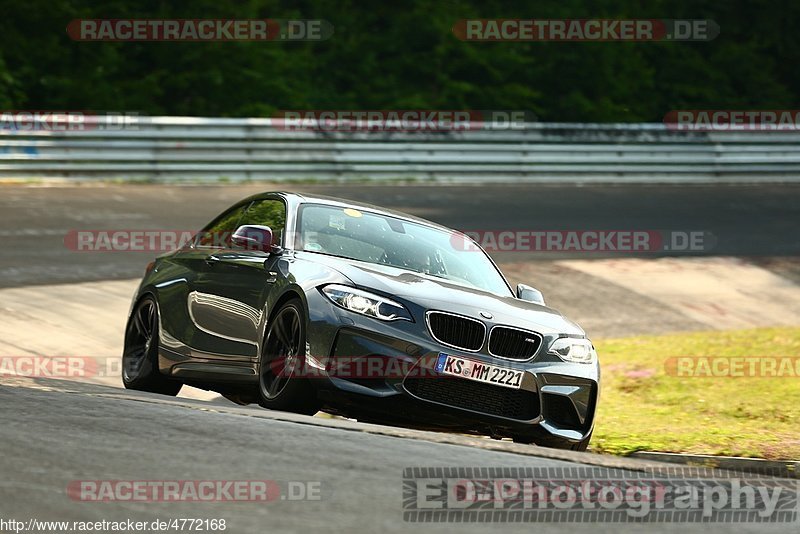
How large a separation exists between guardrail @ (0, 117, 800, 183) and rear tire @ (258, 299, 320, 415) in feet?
42.6

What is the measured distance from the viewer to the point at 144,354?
10047 mm

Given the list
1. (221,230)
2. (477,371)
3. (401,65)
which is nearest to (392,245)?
(221,230)

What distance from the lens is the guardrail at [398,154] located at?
21.1m

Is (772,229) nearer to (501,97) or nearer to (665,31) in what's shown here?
(501,97)

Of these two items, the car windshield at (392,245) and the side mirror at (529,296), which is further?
the side mirror at (529,296)

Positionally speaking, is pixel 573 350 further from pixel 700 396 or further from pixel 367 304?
pixel 700 396

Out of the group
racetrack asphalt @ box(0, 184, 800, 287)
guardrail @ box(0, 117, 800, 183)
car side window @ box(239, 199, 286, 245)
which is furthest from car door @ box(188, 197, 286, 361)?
guardrail @ box(0, 117, 800, 183)

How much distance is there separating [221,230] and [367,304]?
2386 mm

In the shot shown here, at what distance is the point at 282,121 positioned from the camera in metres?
22.9

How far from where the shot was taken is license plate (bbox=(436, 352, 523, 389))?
784 cm

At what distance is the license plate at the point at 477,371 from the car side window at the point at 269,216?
67.7 inches

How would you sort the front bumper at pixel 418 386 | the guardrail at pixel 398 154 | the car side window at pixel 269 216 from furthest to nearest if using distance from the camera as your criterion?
the guardrail at pixel 398 154 < the car side window at pixel 269 216 < the front bumper at pixel 418 386

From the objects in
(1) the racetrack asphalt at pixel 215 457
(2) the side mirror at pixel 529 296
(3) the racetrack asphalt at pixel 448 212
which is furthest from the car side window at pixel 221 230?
(3) the racetrack asphalt at pixel 448 212

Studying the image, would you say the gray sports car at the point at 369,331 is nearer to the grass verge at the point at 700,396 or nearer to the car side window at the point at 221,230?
the car side window at the point at 221,230
